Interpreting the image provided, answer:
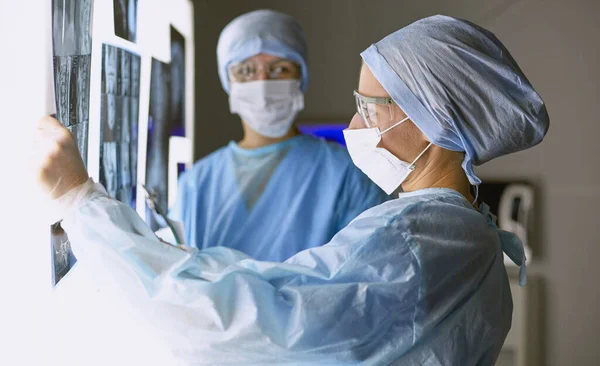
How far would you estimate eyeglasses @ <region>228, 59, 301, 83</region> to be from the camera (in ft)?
8.00

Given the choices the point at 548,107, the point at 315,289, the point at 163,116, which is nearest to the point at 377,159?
the point at 315,289

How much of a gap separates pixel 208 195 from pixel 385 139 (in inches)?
43.0

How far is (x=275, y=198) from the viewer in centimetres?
236

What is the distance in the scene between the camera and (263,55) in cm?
245

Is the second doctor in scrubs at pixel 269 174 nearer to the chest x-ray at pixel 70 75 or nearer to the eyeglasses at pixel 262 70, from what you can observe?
the eyeglasses at pixel 262 70

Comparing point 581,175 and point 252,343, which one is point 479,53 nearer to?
point 252,343

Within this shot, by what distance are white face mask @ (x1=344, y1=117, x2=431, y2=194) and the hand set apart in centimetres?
54

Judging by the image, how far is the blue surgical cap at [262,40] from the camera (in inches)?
95.2

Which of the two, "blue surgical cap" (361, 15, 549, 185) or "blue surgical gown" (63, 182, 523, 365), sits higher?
"blue surgical cap" (361, 15, 549, 185)

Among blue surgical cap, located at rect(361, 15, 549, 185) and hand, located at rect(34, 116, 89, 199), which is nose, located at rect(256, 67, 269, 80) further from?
hand, located at rect(34, 116, 89, 199)

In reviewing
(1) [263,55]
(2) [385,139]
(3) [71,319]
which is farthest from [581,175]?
(3) [71,319]

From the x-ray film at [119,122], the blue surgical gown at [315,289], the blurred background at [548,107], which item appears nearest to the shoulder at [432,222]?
the blue surgical gown at [315,289]

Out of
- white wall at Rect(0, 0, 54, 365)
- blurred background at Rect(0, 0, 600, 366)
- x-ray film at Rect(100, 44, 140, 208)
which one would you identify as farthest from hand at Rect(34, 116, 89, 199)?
blurred background at Rect(0, 0, 600, 366)

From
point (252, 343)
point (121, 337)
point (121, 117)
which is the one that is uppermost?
point (121, 117)
